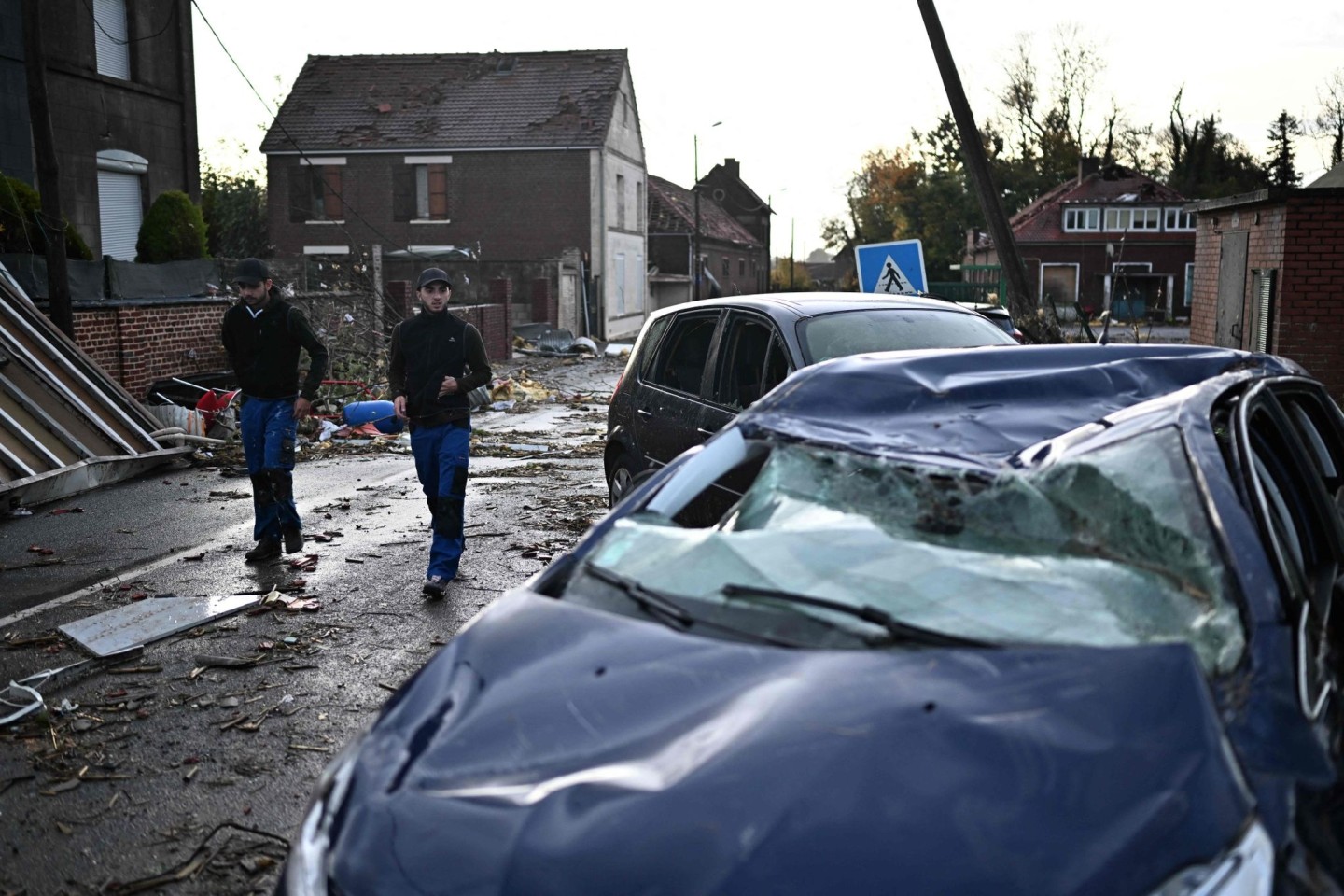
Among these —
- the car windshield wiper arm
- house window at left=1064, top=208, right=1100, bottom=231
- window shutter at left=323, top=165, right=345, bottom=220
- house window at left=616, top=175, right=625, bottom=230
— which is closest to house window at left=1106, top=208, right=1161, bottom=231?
house window at left=1064, top=208, right=1100, bottom=231

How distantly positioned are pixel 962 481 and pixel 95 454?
11.0 m

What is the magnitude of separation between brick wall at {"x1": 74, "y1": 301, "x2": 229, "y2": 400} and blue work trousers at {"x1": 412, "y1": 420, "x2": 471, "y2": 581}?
9519mm

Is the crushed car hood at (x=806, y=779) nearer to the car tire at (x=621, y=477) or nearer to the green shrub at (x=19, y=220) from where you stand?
the car tire at (x=621, y=477)

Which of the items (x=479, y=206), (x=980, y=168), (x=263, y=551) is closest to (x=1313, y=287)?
(x=980, y=168)

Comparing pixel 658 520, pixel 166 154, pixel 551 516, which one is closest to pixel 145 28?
pixel 166 154

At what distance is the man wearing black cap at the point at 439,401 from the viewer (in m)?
7.59

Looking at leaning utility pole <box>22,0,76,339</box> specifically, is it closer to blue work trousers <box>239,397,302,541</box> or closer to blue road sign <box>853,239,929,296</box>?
blue work trousers <box>239,397,302,541</box>

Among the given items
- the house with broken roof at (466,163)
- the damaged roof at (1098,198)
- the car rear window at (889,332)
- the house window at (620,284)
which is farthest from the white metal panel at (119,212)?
the damaged roof at (1098,198)

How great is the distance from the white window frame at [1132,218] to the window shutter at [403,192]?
124 ft

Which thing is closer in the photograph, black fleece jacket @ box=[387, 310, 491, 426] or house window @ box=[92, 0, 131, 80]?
black fleece jacket @ box=[387, 310, 491, 426]

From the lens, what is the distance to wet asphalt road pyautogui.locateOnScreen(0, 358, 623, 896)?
14.1ft

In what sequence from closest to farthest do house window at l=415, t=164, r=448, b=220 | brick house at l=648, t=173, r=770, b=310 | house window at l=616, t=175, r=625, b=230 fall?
house window at l=415, t=164, r=448, b=220 < house window at l=616, t=175, r=625, b=230 < brick house at l=648, t=173, r=770, b=310

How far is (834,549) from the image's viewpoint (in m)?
3.19

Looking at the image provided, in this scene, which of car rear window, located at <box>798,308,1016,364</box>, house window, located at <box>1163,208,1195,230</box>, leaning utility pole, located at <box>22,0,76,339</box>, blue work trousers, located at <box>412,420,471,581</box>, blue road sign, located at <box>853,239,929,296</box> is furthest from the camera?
house window, located at <box>1163,208,1195,230</box>
